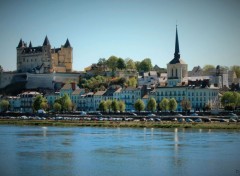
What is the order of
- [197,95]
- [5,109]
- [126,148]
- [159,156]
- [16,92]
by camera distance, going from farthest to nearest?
[16,92] < [5,109] < [197,95] < [126,148] < [159,156]

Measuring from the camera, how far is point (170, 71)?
103000 mm

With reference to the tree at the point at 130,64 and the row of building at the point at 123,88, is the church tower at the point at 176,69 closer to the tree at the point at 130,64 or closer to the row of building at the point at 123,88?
the row of building at the point at 123,88

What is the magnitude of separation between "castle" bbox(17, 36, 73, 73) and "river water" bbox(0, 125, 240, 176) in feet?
276

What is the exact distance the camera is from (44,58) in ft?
463

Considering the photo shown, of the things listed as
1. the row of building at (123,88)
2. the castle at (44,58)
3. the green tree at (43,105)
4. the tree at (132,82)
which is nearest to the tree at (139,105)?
the row of building at (123,88)

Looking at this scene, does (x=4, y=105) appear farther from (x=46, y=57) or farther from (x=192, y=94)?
(x=192, y=94)

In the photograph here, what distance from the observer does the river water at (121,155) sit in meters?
34.0

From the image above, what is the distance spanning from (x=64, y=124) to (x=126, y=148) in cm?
3535

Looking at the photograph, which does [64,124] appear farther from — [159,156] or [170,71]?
[159,156]

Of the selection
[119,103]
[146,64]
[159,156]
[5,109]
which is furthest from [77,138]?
[146,64]

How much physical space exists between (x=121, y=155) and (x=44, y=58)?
10291 cm

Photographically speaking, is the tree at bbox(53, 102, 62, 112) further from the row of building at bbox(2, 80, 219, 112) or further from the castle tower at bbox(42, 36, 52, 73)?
the castle tower at bbox(42, 36, 52, 73)

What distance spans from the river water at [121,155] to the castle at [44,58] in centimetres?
8411

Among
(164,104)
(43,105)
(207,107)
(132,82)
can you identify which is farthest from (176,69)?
(43,105)
